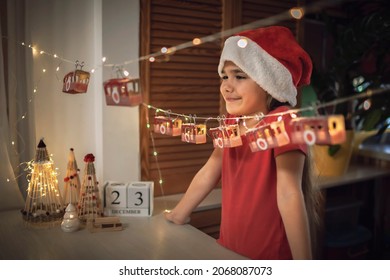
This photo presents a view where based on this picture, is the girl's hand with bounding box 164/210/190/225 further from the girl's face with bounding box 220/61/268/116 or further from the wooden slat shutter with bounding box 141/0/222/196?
the girl's face with bounding box 220/61/268/116

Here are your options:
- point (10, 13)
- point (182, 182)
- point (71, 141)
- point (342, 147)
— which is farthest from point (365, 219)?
point (10, 13)

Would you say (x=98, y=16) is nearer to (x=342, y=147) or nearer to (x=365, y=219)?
(x=342, y=147)

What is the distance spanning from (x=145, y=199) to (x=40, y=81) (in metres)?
0.46

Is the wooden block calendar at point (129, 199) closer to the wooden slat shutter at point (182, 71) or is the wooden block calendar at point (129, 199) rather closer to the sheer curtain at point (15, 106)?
the wooden slat shutter at point (182, 71)

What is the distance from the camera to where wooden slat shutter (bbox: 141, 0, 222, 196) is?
1.15 meters

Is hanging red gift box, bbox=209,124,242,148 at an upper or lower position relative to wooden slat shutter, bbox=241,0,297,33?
lower

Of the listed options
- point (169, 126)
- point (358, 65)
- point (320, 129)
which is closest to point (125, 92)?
point (169, 126)

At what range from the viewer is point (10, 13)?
1.02 meters

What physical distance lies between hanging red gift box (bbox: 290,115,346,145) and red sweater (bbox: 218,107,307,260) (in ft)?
0.40

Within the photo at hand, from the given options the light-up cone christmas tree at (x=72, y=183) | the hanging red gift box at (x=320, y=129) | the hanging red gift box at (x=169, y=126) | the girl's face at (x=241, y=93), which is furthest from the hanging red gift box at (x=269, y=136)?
the light-up cone christmas tree at (x=72, y=183)

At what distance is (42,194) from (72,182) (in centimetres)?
9

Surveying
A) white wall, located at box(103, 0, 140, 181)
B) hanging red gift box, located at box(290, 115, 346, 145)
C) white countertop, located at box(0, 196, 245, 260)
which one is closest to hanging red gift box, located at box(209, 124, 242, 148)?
hanging red gift box, located at box(290, 115, 346, 145)

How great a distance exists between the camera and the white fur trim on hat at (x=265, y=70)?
832mm

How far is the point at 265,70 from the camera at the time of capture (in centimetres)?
83
